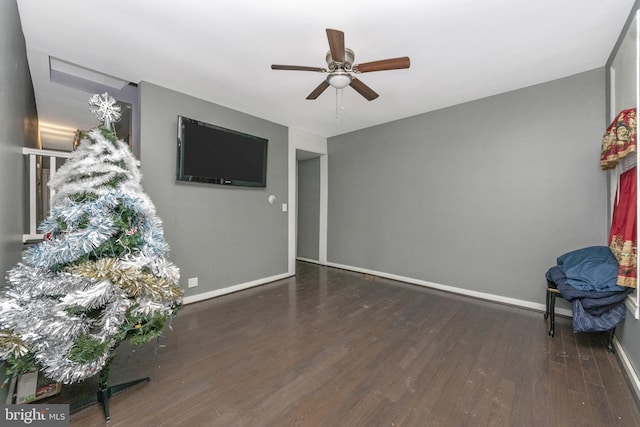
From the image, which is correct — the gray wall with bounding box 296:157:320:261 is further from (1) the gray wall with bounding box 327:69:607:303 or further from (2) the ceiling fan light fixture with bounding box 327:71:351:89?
(2) the ceiling fan light fixture with bounding box 327:71:351:89

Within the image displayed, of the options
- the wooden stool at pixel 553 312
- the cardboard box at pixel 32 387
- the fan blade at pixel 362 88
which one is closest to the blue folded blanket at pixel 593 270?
the wooden stool at pixel 553 312

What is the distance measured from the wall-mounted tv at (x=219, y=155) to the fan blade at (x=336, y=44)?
6.45 feet

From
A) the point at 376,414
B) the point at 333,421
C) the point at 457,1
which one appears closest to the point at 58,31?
the point at 457,1

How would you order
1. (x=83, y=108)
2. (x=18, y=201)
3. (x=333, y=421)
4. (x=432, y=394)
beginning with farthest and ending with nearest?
(x=83, y=108) → (x=18, y=201) → (x=432, y=394) → (x=333, y=421)

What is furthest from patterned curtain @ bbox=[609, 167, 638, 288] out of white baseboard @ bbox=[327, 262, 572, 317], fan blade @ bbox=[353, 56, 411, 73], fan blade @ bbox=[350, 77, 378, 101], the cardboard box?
the cardboard box

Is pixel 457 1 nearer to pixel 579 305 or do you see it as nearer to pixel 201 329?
pixel 579 305

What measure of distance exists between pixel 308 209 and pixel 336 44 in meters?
3.91

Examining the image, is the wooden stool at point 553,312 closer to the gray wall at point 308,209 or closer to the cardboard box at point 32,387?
the gray wall at point 308,209

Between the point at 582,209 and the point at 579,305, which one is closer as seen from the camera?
the point at 579,305

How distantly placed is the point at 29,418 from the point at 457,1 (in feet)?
11.1

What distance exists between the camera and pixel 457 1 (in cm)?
173

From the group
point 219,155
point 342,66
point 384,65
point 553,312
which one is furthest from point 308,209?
point 553,312

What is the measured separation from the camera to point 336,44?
1763mm

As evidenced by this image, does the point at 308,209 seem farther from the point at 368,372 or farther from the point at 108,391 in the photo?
the point at 108,391
